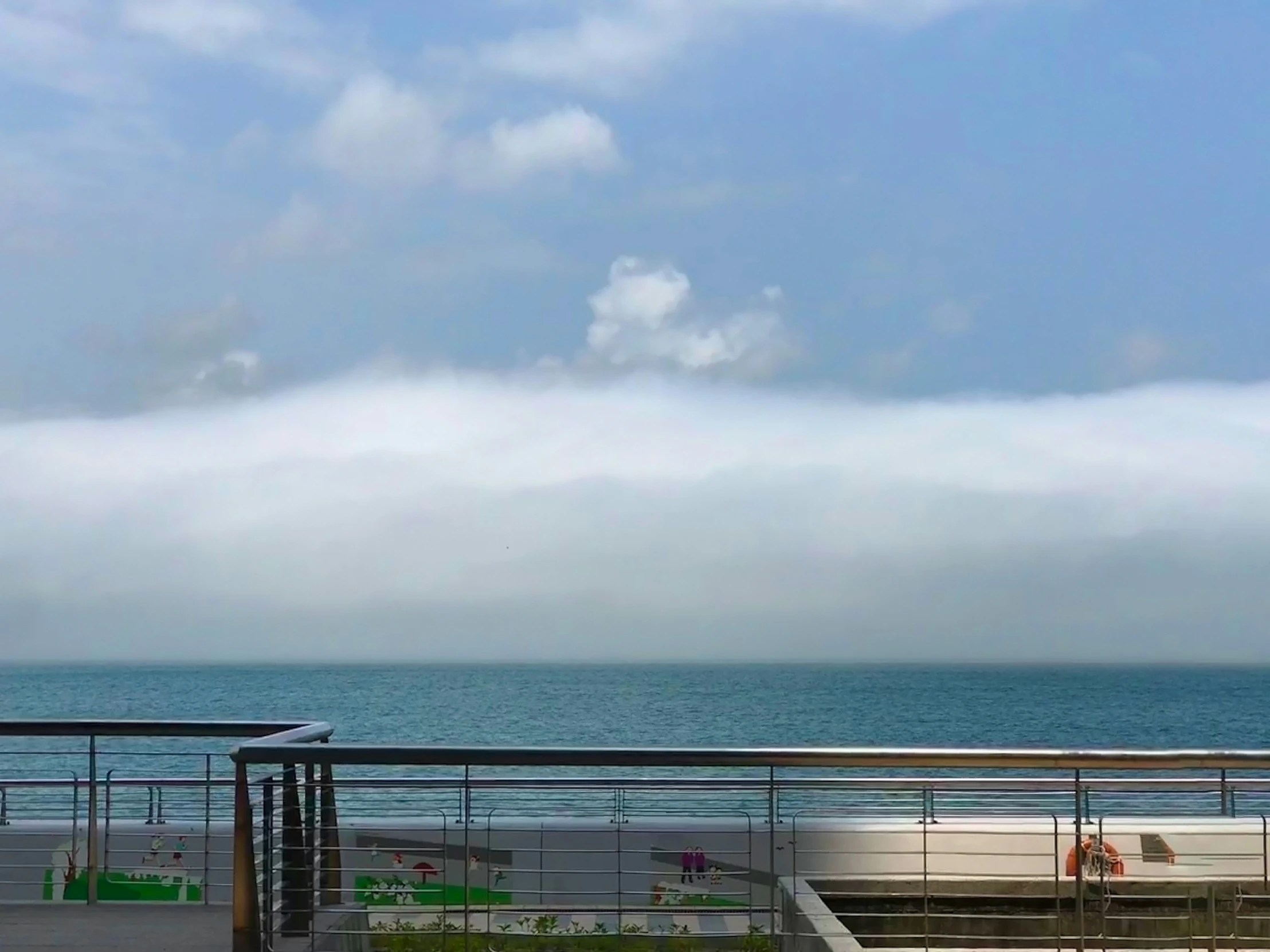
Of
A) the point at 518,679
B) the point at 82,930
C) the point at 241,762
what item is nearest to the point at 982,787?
the point at 241,762

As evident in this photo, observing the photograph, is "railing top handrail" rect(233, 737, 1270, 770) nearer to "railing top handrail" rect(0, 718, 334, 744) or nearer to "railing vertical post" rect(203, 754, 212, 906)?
"railing top handrail" rect(0, 718, 334, 744)

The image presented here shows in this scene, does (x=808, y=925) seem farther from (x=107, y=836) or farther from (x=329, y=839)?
(x=107, y=836)

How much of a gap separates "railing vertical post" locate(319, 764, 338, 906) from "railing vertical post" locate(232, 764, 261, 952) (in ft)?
0.78

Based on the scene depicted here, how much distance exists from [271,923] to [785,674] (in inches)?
5388

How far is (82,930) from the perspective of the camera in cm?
509

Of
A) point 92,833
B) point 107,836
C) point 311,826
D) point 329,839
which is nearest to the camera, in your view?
point 311,826

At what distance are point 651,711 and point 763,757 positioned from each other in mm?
62970

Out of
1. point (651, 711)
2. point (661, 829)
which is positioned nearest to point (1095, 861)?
point (661, 829)

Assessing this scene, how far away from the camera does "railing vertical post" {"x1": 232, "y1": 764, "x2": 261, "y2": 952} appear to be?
426 centimetres

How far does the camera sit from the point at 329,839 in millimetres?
5098

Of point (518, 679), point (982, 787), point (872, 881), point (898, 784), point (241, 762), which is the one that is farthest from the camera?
point (518, 679)

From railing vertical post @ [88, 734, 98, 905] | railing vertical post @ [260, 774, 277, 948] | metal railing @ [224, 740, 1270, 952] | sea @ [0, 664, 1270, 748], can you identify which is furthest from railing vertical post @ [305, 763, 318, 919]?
sea @ [0, 664, 1270, 748]

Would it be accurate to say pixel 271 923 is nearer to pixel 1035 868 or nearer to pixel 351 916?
pixel 351 916

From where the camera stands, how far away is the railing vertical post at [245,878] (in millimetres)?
4264
